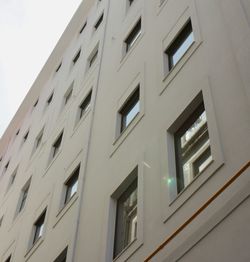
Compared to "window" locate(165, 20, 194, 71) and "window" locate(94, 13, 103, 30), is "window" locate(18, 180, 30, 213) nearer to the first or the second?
"window" locate(94, 13, 103, 30)

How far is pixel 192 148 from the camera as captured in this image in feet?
28.7

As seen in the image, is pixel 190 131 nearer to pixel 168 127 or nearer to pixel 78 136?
pixel 168 127

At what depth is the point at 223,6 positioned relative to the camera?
9.93m

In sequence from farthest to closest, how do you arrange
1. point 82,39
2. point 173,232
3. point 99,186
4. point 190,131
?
point 82,39 → point 99,186 → point 190,131 → point 173,232

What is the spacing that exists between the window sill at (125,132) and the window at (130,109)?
570 mm

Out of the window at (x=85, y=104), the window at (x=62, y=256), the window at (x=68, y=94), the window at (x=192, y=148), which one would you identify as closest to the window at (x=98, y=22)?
the window at (x=68, y=94)

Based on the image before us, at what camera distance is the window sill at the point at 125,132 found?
1087 cm

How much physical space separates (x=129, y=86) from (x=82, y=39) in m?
11.6

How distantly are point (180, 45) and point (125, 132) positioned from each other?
2417mm

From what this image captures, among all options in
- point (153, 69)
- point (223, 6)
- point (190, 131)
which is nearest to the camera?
point (190, 131)

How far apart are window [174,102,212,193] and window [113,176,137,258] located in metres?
1.30

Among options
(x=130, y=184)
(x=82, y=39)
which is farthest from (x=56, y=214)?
(x=82, y=39)

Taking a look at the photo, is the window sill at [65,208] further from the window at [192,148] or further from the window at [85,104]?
the window at [85,104]

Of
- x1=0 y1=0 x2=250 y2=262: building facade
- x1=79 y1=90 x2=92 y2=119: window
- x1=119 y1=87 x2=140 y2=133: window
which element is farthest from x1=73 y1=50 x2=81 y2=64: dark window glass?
x1=119 y1=87 x2=140 y2=133: window
